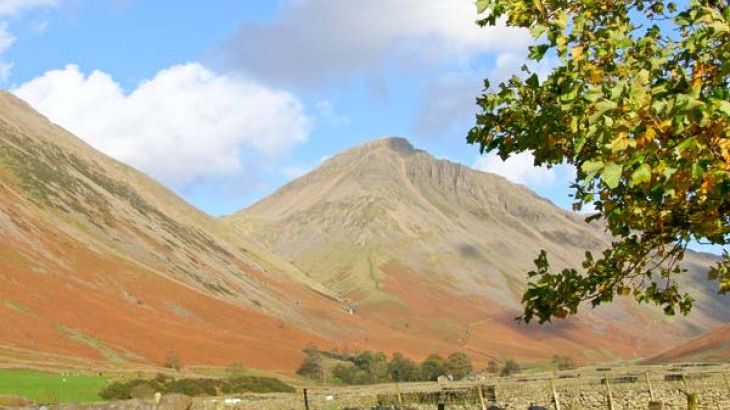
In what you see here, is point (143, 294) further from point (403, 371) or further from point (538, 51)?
point (538, 51)

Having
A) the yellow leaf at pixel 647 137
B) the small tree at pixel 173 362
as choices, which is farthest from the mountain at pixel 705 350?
the yellow leaf at pixel 647 137

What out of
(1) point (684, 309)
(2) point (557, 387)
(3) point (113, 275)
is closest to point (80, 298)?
(3) point (113, 275)

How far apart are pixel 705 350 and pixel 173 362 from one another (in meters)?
79.7

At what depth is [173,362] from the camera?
89.1 metres

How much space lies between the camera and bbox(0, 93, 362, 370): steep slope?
95.6 metres

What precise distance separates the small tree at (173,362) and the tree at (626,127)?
84277 millimetres

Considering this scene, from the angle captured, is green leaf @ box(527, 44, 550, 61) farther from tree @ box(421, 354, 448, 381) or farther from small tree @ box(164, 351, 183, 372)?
tree @ box(421, 354, 448, 381)

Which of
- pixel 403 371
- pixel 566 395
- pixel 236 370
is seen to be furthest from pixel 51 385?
pixel 403 371

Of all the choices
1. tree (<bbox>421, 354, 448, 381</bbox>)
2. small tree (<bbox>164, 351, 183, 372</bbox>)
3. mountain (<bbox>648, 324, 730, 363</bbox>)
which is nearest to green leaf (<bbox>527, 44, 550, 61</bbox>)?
small tree (<bbox>164, 351, 183, 372</bbox>)

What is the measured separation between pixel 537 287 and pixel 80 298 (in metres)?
107

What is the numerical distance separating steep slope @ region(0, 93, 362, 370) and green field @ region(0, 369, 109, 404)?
10.8 metres

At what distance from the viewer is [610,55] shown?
25.9ft

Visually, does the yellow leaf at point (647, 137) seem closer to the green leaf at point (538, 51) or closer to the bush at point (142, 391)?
the green leaf at point (538, 51)

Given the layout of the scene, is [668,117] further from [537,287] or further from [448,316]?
[448,316]
